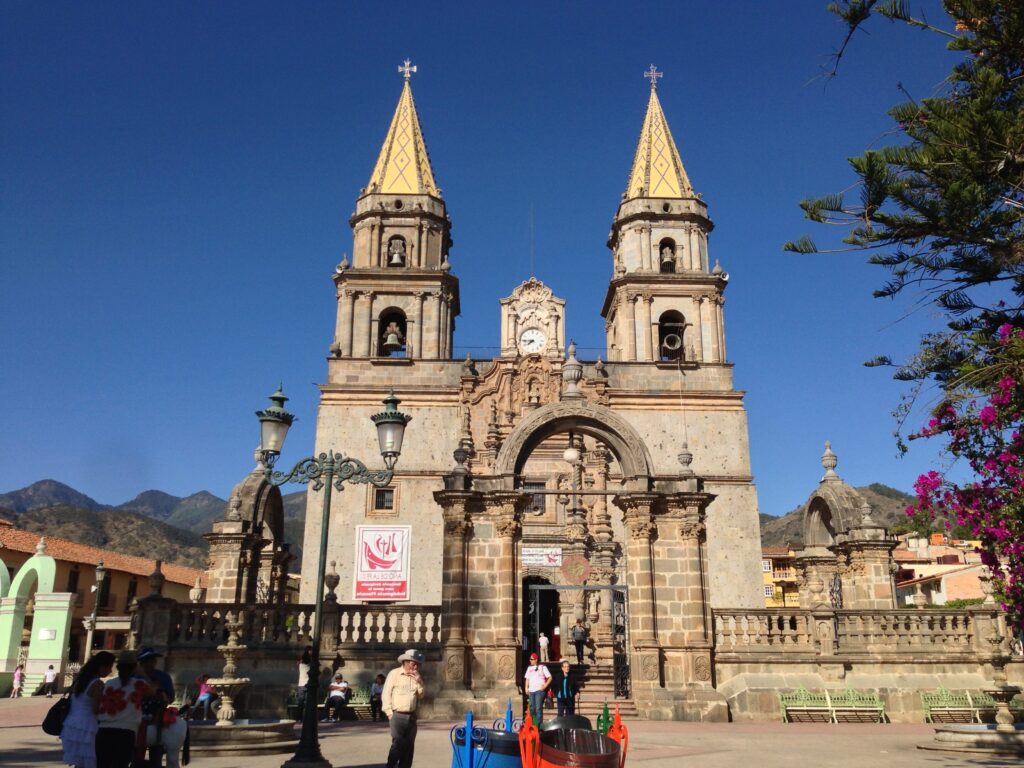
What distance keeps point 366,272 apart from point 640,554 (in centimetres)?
2057

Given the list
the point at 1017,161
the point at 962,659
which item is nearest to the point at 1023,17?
the point at 1017,161

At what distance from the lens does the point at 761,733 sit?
44.8ft

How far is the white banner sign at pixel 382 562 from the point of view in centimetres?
2909

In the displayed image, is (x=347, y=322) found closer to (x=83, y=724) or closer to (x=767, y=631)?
(x=767, y=631)

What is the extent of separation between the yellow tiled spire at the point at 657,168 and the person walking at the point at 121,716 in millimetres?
31634

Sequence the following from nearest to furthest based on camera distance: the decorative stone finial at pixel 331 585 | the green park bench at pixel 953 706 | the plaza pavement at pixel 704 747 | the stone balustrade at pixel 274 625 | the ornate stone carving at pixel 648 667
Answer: the plaza pavement at pixel 704 747
the ornate stone carving at pixel 648 667
the green park bench at pixel 953 706
the stone balustrade at pixel 274 625
the decorative stone finial at pixel 331 585

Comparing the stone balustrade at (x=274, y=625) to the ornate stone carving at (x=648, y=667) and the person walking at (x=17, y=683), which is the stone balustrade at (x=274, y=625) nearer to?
the ornate stone carving at (x=648, y=667)

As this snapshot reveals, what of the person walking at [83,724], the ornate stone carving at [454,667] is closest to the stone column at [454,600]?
the ornate stone carving at [454,667]

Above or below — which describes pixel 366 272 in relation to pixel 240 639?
above

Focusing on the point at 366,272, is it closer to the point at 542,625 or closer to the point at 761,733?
the point at 542,625

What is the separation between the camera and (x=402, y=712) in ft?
28.2

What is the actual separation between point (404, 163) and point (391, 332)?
307 inches

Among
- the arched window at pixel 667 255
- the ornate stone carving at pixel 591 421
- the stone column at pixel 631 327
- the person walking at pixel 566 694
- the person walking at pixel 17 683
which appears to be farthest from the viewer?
the arched window at pixel 667 255

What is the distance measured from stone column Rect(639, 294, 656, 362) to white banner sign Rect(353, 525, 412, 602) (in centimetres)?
1156
